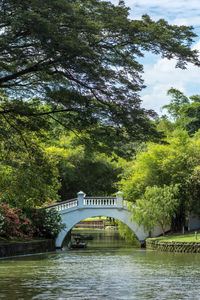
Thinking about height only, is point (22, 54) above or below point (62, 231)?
above

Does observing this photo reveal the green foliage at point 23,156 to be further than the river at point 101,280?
Yes

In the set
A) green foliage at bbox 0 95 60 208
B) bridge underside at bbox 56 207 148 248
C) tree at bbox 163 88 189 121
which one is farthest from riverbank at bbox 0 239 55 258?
tree at bbox 163 88 189 121

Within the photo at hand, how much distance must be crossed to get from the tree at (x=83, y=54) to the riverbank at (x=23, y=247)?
10.1m

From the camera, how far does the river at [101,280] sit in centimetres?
1121

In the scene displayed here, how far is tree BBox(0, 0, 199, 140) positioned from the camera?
10.1 m

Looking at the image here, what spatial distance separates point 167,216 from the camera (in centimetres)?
3106

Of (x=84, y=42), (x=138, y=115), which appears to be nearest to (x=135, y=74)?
(x=138, y=115)

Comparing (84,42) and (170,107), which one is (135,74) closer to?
(84,42)

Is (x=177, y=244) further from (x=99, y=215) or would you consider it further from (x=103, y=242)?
(x=103, y=242)

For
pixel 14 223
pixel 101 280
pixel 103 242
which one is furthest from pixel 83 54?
pixel 103 242

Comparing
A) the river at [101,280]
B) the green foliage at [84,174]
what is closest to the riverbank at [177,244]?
the river at [101,280]

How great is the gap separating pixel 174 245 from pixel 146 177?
7.04 meters

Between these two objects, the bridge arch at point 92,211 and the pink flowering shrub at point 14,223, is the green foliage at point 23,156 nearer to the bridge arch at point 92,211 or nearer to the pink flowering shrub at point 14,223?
the pink flowering shrub at point 14,223

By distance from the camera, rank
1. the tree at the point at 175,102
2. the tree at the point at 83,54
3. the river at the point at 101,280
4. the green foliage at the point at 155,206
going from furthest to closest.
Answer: the tree at the point at 175,102, the green foliage at the point at 155,206, the river at the point at 101,280, the tree at the point at 83,54
